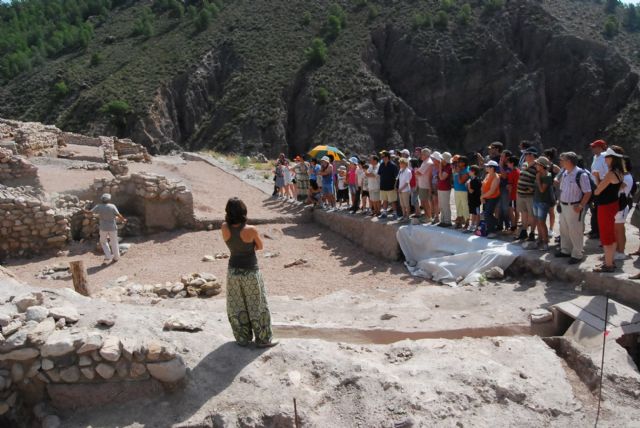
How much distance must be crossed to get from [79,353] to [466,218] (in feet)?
23.9

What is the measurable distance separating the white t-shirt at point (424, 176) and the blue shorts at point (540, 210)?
2662 mm

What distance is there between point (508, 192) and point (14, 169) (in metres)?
11.7

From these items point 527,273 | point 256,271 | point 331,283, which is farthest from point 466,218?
point 256,271

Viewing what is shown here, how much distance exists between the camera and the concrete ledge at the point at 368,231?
11.2 meters

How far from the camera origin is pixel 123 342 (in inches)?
190

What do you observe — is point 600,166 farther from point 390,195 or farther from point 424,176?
point 390,195

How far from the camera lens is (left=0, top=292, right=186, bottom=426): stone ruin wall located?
4758 millimetres

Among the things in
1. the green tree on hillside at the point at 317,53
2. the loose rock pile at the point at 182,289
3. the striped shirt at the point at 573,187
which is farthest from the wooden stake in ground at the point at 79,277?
the green tree on hillside at the point at 317,53

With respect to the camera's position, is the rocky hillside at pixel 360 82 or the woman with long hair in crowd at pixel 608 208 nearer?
the woman with long hair in crowd at pixel 608 208

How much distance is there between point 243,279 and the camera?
17.0ft

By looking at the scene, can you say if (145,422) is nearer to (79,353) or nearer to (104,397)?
(104,397)

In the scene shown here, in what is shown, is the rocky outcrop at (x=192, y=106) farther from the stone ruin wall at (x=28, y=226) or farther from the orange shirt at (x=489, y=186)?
the orange shirt at (x=489, y=186)

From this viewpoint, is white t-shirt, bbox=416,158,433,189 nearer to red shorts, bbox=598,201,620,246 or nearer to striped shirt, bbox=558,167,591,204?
striped shirt, bbox=558,167,591,204

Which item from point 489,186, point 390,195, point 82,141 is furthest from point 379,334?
point 82,141
